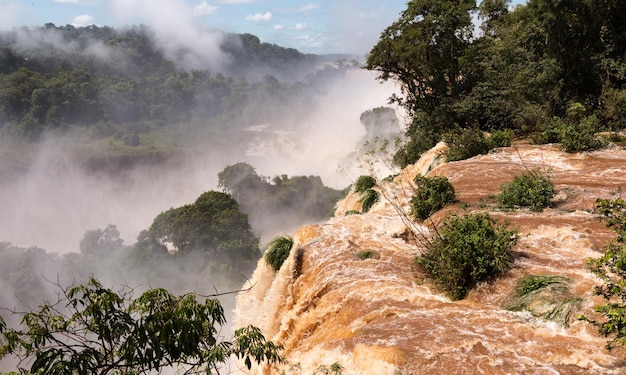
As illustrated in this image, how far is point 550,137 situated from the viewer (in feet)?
49.4

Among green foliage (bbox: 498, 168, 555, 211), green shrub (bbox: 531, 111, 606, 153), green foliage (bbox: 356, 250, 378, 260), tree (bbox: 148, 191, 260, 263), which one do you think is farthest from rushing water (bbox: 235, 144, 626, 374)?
tree (bbox: 148, 191, 260, 263)

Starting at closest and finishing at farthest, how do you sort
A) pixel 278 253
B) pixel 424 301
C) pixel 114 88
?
1. pixel 424 301
2. pixel 278 253
3. pixel 114 88

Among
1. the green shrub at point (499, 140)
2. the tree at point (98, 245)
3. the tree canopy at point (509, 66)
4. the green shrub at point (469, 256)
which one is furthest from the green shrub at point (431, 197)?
the tree at point (98, 245)

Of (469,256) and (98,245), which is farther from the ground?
(469,256)

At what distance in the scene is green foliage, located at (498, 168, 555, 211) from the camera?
9.60m

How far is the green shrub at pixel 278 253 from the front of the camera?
9.78m

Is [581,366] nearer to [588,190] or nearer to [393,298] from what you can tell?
[393,298]

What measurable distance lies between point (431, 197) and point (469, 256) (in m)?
3.22

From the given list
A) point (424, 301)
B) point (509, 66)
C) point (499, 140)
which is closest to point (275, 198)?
point (509, 66)

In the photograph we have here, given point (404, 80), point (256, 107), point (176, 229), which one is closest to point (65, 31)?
point (256, 107)

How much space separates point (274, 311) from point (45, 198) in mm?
70076

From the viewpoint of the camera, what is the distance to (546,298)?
252 inches

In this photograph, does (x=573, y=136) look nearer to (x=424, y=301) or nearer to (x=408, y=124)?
(x=408, y=124)

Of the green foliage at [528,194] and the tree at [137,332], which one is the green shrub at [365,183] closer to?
the green foliage at [528,194]
